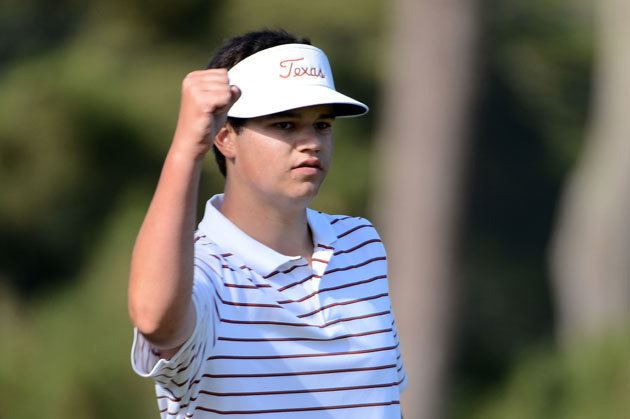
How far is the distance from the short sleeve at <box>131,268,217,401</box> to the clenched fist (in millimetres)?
276

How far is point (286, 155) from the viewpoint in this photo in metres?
2.89

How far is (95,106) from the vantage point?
10203 mm

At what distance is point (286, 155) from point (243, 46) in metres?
0.27

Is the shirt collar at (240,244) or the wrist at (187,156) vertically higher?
the wrist at (187,156)

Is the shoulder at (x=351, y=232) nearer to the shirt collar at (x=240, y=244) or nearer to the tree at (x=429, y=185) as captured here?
the shirt collar at (x=240, y=244)

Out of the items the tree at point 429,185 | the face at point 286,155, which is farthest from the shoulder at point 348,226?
the tree at point 429,185

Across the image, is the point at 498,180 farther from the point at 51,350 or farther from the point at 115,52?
→ the point at 51,350

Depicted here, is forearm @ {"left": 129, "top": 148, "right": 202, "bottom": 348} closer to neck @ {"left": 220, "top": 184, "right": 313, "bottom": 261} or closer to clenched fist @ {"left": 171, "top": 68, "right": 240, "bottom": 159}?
clenched fist @ {"left": 171, "top": 68, "right": 240, "bottom": 159}

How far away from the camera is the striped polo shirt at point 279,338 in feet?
8.82

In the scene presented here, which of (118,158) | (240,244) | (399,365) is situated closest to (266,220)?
(240,244)

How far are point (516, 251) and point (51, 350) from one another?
6134 millimetres

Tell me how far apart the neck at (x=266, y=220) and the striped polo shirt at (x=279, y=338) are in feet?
0.11

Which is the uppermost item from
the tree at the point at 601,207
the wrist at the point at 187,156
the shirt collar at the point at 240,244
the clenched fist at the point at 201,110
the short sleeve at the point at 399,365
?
the clenched fist at the point at 201,110

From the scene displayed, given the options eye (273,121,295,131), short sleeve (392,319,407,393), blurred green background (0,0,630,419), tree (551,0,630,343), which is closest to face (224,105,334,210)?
eye (273,121,295,131)
